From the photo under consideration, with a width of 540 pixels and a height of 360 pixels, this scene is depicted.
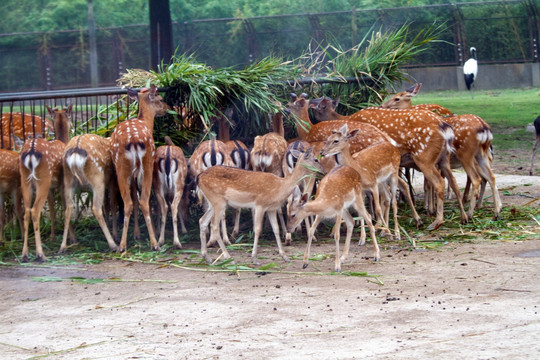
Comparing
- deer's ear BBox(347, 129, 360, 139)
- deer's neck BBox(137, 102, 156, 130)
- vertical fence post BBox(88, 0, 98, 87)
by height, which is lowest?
deer's ear BBox(347, 129, 360, 139)

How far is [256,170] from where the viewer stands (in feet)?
→ 30.3

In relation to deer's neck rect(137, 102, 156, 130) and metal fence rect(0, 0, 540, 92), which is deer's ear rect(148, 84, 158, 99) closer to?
deer's neck rect(137, 102, 156, 130)

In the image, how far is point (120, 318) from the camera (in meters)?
6.15

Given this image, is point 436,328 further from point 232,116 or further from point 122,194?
point 232,116

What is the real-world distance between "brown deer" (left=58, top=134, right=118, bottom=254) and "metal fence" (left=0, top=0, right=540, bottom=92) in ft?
55.9

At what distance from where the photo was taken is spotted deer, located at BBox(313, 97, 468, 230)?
373 inches

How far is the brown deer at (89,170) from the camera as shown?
8727 millimetres

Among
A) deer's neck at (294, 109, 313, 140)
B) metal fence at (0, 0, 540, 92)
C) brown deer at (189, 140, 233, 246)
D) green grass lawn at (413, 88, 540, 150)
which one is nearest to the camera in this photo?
brown deer at (189, 140, 233, 246)

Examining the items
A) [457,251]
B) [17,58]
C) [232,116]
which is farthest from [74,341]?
[17,58]

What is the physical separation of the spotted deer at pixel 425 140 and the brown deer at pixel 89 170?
3.20 meters

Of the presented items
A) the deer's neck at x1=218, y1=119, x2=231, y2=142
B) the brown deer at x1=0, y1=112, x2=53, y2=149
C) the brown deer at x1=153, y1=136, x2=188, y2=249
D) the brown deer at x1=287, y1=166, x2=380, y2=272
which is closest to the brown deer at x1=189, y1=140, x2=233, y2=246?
the brown deer at x1=153, y1=136, x2=188, y2=249

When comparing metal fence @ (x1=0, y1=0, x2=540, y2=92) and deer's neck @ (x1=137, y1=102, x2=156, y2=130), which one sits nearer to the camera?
deer's neck @ (x1=137, y1=102, x2=156, y2=130)

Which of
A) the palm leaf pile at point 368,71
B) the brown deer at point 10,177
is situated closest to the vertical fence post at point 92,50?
the palm leaf pile at point 368,71

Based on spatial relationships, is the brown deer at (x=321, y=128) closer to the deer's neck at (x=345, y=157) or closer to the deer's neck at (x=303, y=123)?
the deer's neck at (x=303, y=123)
